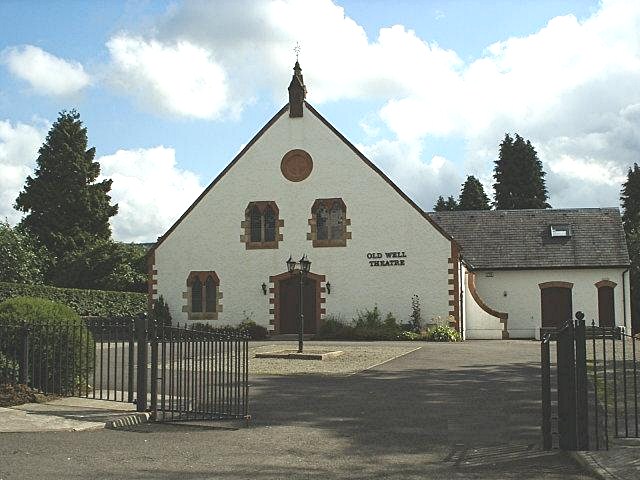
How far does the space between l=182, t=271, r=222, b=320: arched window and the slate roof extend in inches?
481

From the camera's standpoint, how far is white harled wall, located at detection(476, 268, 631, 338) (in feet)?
121

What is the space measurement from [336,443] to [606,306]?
30.6 meters

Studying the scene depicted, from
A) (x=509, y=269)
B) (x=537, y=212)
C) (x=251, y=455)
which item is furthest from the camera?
(x=537, y=212)

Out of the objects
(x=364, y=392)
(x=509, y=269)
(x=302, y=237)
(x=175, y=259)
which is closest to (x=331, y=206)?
(x=302, y=237)

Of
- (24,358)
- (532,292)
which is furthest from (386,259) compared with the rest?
(24,358)

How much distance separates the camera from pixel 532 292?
37.4m

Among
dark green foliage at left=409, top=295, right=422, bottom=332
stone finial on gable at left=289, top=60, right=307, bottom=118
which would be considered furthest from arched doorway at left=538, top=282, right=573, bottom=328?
stone finial on gable at left=289, top=60, right=307, bottom=118

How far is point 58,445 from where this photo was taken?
907 centimetres

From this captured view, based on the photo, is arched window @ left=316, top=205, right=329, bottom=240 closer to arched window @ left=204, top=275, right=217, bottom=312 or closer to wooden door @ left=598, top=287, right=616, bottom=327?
arched window @ left=204, top=275, right=217, bottom=312

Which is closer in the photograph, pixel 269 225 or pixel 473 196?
pixel 269 225

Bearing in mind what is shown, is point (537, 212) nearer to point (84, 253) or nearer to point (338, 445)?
point (84, 253)

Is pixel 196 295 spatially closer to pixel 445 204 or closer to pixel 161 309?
pixel 161 309

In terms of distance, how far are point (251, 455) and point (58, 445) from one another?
2.31m

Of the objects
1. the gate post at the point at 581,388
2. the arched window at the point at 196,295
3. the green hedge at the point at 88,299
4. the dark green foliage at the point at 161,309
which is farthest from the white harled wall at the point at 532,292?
the gate post at the point at 581,388
